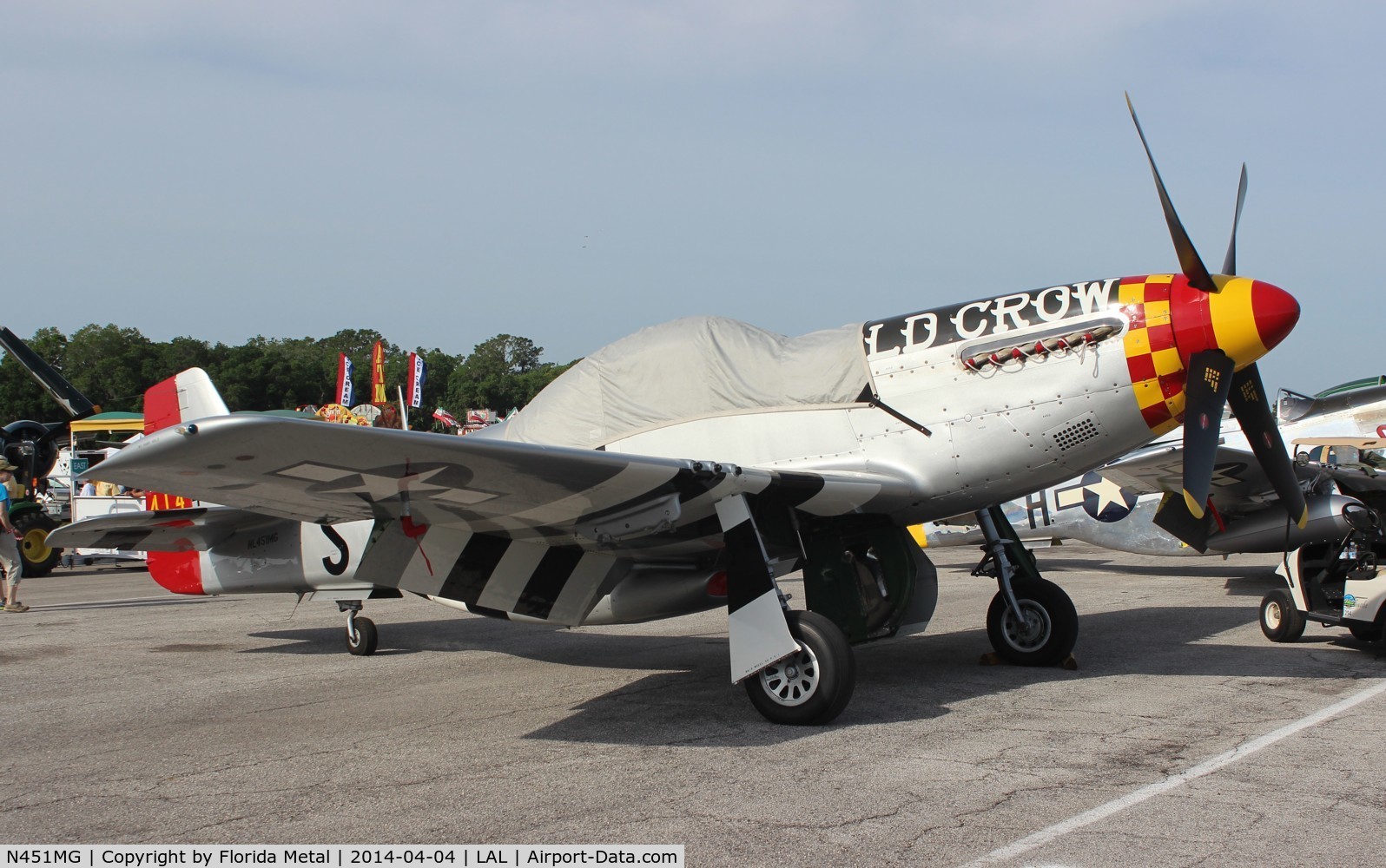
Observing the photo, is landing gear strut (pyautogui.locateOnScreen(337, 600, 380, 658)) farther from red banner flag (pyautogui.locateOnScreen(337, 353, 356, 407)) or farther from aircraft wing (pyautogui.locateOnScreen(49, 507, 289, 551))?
red banner flag (pyautogui.locateOnScreen(337, 353, 356, 407))

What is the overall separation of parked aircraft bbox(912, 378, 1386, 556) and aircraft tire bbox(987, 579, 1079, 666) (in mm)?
1140

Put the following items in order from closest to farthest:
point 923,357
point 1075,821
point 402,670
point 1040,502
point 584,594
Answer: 1. point 1075,821
2. point 923,357
3. point 584,594
4. point 402,670
5. point 1040,502

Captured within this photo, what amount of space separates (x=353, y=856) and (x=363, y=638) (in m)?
5.45

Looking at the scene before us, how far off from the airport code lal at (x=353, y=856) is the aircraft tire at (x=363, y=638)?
5062 mm

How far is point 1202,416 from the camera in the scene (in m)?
6.05

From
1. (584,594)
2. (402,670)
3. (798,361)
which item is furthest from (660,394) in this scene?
(402,670)

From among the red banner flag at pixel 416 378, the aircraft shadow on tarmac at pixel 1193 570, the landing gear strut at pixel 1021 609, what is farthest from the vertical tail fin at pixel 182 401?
the red banner flag at pixel 416 378

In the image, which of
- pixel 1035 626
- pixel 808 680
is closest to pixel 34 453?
pixel 808 680

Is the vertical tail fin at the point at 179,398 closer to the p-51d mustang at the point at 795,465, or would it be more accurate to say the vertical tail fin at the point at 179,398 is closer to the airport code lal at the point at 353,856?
the p-51d mustang at the point at 795,465

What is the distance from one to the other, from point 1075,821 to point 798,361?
3563 millimetres

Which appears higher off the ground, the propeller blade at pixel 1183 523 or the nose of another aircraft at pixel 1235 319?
the nose of another aircraft at pixel 1235 319

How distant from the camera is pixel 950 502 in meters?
6.54

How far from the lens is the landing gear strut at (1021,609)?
293 inches

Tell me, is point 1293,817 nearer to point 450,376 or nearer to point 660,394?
point 660,394
